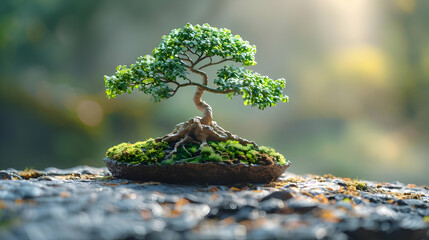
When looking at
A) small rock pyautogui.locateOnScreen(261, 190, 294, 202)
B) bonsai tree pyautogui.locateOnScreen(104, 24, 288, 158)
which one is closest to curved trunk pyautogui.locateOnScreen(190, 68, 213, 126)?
bonsai tree pyautogui.locateOnScreen(104, 24, 288, 158)

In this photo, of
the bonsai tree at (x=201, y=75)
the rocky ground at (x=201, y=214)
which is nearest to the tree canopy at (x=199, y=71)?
the bonsai tree at (x=201, y=75)

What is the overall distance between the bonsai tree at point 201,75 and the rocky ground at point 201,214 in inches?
61.0

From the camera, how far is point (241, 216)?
4453 mm

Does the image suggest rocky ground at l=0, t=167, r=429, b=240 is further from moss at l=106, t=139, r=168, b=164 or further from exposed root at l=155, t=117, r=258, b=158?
exposed root at l=155, t=117, r=258, b=158

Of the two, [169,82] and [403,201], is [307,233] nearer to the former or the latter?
[403,201]

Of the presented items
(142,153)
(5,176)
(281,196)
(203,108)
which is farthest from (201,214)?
(5,176)

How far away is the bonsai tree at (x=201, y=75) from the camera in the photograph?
6.97 metres

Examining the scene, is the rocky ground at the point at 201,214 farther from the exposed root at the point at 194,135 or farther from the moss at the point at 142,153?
the exposed root at the point at 194,135

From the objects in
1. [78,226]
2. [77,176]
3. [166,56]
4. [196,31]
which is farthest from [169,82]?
[78,226]

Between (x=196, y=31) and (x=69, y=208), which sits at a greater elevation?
(x=196, y=31)

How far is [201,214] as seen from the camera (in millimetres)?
4309

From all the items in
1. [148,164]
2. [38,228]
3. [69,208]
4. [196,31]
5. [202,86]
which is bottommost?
[38,228]

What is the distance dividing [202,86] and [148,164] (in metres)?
1.79

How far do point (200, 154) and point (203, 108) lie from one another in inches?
47.6
